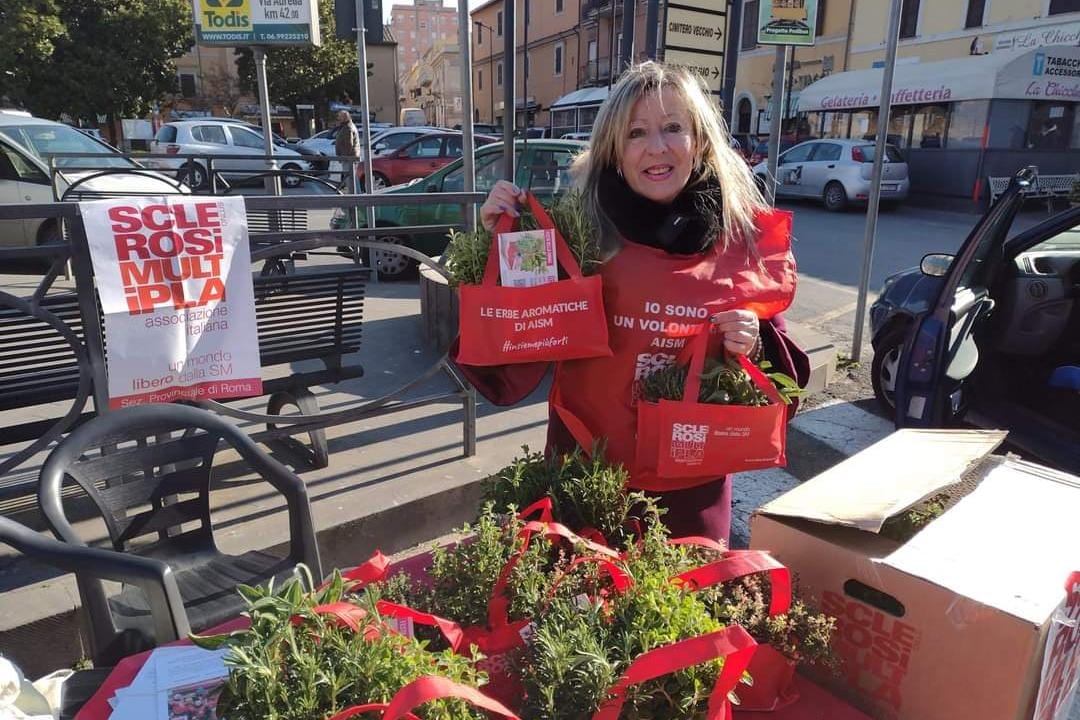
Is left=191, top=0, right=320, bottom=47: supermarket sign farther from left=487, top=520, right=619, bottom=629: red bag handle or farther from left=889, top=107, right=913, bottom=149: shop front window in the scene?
left=889, top=107, right=913, bottom=149: shop front window

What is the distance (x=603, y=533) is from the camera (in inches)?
56.4

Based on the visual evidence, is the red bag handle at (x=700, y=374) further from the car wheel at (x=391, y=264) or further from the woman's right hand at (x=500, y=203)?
the car wheel at (x=391, y=264)

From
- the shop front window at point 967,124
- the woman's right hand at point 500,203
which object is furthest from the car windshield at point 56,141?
the shop front window at point 967,124

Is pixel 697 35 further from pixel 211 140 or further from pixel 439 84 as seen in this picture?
pixel 439 84

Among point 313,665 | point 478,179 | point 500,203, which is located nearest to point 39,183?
point 478,179

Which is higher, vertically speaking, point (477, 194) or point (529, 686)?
point (477, 194)

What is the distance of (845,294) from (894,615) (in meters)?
8.10

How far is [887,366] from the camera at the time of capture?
16.0 feet

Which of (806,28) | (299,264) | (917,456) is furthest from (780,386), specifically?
(299,264)

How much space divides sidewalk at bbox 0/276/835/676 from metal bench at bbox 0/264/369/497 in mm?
318

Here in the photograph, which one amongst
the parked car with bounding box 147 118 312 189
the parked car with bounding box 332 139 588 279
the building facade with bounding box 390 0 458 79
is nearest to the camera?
the parked car with bounding box 332 139 588 279

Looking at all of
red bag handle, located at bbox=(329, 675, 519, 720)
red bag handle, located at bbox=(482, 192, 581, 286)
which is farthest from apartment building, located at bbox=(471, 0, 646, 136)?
red bag handle, located at bbox=(329, 675, 519, 720)

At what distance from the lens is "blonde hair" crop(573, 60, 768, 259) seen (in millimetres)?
1844

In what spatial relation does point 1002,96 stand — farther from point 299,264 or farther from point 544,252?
point 544,252
